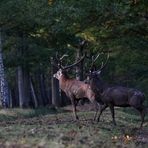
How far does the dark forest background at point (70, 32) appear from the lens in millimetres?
18750

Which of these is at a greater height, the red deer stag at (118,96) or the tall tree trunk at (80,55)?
the tall tree trunk at (80,55)

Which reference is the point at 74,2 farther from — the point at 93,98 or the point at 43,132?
the point at 43,132

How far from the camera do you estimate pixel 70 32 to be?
25750 millimetres

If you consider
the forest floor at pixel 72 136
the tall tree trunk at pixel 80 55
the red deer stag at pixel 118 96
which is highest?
the tall tree trunk at pixel 80 55

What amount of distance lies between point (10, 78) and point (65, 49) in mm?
16795

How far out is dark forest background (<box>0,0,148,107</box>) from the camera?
61.5ft

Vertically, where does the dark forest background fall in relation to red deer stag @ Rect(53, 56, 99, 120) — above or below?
above

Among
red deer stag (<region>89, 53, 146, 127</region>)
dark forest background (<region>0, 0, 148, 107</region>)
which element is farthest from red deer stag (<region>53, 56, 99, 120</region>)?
dark forest background (<region>0, 0, 148, 107</region>)

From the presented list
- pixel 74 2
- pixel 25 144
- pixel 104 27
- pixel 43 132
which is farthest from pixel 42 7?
pixel 25 144

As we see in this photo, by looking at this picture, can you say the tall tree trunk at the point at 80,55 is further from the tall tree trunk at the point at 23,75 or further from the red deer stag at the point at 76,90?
the red deer stag at the point at 76,90

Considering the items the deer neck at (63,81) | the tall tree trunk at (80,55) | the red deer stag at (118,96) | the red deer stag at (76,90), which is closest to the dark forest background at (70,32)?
the tall tree trunk at (80,55)

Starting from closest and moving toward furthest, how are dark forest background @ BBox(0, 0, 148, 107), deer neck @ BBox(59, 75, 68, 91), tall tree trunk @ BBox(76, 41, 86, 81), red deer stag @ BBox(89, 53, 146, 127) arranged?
red deer stag @ BBox(89, 53, 146, 127)
deer neck @ BBox(59, 75, 68, 91)
dark forest background @ BBox(0, 0, 148, 107)
tall tree trunk @ BBox(76, 41, 86, 81)

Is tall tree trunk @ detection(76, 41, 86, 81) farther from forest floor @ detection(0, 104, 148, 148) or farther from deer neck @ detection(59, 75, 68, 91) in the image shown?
forest floor @ detection(0, 104, 148, 148)

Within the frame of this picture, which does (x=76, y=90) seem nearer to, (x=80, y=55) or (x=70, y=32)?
(x=70, y=32)
